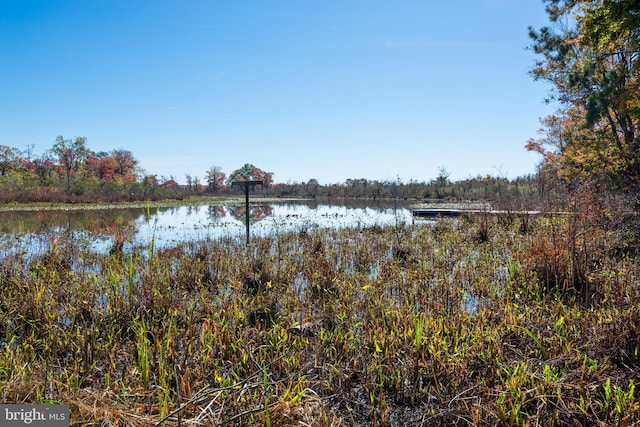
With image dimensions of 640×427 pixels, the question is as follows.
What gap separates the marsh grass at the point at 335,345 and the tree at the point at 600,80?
5.04 meters

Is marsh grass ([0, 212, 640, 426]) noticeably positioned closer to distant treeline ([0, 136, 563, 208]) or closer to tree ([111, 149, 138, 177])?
distant treeline ([0, 136, 563, 208])

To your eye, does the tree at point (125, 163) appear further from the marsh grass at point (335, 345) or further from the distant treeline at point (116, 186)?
the marsh grass at point (335, 345)

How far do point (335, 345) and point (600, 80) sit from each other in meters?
13.0

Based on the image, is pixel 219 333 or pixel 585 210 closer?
pixel 219 333

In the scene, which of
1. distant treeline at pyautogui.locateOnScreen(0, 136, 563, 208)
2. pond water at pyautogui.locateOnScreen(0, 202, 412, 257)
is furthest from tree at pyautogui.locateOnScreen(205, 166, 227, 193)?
pond water at pyautogui.locateOnScreen(0, 202, 412, 257)

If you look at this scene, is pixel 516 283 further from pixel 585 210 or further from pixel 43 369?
pixel 43 369

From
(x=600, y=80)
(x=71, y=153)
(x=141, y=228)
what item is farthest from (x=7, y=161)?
(x=600, y=80)

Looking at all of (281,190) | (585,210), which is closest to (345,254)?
(585,210)

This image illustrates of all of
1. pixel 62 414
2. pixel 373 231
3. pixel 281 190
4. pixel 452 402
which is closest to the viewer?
pixel 62 414

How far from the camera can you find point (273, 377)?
10.00 ft

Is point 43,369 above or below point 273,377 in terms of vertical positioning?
above

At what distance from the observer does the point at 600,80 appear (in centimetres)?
A: 1130

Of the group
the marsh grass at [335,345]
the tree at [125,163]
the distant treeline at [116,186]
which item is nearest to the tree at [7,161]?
the distant treeline at [116,186]

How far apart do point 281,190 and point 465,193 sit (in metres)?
31.8
